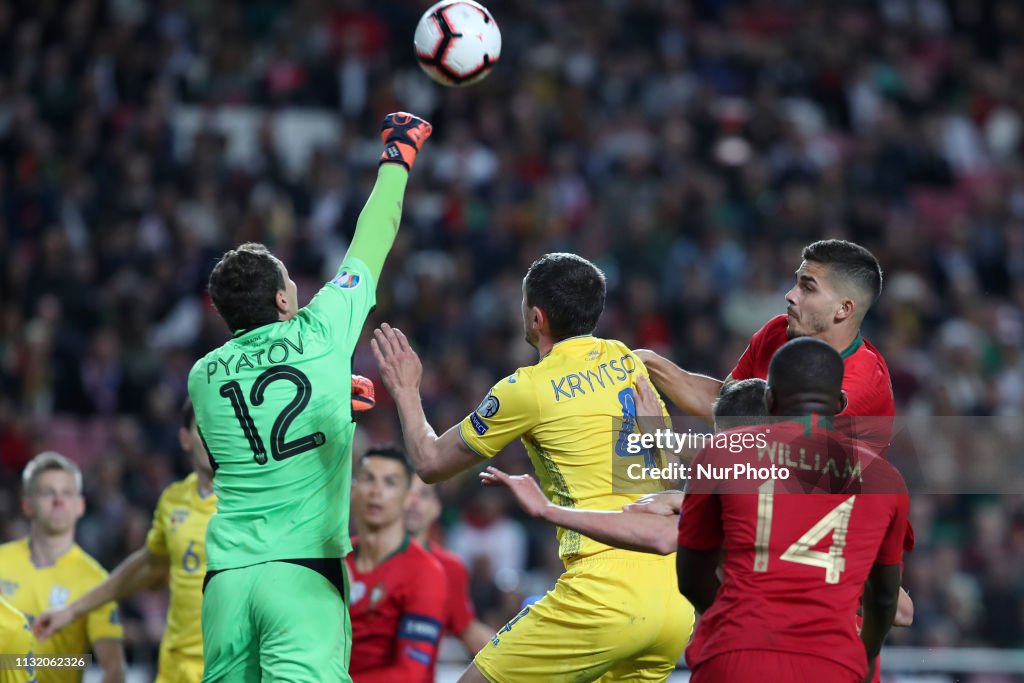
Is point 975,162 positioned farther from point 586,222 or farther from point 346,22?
point 346,22

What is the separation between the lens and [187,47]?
1739 cm

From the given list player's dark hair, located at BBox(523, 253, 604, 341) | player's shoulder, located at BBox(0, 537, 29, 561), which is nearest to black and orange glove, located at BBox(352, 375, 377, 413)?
player's dark hair, located at BBox(523, 253, 604, 341)

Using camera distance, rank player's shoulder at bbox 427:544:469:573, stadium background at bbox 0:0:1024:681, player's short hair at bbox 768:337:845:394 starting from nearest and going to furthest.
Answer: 1. player's short hair at bbox 768:337:845:394
2. player's shoulder at bbox 427:544:469:573
3. stadium background at bbox 0:0:1024:681

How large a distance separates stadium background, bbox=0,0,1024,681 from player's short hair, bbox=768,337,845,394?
24.4ft

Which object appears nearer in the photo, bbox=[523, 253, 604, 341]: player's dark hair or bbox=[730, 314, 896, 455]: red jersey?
bbox=[730, 314, 896, 455]: red jersey

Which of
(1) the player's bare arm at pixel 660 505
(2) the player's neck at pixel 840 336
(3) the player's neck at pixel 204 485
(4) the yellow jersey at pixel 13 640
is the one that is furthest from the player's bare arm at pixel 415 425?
(3) the player's neck at pixel 204 485

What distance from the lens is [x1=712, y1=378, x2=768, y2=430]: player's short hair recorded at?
4.95 m

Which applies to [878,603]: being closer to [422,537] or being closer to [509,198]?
[422,537]

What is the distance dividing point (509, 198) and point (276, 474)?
1091 cm

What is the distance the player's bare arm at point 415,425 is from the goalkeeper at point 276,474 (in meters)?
0.25

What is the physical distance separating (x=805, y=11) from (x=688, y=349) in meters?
7.34

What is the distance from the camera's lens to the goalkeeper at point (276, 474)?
5.52m

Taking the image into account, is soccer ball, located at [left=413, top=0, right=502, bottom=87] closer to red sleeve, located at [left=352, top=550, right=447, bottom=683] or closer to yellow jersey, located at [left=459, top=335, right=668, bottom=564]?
yellow jersey, located at [left=459, top=335, right=668, bottom=564]

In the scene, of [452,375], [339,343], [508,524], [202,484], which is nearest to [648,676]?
[339,343]
